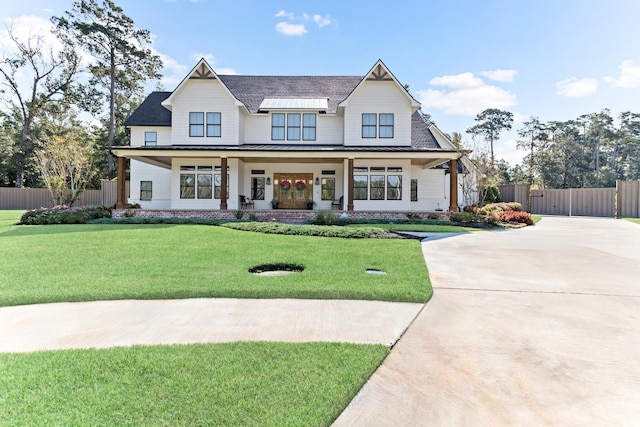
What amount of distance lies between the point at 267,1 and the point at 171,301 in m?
16.1

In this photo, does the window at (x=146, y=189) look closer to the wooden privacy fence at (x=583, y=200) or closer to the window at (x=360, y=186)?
the window at (x=360, y=186)

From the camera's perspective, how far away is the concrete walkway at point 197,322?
3.61m

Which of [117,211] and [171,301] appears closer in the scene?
[171,301]

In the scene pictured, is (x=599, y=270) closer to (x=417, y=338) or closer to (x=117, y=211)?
(x=417, y=338)

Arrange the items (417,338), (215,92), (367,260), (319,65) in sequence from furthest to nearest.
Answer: (319,65) < (215,92) < (367,260) < (417,338)

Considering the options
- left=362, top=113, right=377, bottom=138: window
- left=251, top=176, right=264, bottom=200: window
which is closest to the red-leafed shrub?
left=362, top=113, right=377, bottom=138: window

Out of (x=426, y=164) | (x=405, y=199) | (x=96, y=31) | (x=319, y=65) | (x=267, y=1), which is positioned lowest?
(x=405, y=199)

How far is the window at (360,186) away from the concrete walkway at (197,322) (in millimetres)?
15810

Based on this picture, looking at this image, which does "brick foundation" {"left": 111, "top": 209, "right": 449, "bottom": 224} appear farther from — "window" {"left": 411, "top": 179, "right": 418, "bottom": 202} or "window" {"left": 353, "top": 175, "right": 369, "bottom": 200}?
"window" {"left": 411, "top": 179, "right": 418, "bottom": 202}

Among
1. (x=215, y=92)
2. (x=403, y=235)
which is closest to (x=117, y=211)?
(x=215, y=92)

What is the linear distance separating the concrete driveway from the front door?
1558 cm

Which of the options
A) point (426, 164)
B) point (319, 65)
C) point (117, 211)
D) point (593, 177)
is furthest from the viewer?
point (593, 177)

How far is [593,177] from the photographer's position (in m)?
47.4

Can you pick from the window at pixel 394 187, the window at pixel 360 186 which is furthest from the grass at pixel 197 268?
the window at pixel 394 187
